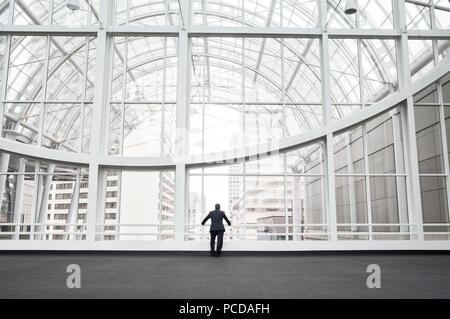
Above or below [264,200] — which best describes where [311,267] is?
below

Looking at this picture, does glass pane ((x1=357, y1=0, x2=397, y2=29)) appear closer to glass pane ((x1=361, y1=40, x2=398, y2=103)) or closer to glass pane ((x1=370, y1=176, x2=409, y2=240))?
glass pane ((x1=361, y1=40, x2=398, y2=103))

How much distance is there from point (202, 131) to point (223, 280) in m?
7.80

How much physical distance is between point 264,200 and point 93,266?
662cm

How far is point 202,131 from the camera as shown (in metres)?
14.6

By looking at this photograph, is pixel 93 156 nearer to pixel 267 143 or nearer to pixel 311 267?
pixel 267 143

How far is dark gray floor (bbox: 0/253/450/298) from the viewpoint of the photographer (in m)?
6.20

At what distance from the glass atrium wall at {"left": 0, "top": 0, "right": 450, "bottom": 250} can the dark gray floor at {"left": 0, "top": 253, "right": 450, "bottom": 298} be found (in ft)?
11.1

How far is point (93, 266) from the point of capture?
980 cm

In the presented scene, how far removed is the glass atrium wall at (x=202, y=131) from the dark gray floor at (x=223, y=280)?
11.1 ft

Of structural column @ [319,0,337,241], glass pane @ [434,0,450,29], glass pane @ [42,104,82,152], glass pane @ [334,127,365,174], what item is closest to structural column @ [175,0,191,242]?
glass pane @ [42,104,82,152]


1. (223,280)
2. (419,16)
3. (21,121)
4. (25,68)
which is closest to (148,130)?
(21,121)
